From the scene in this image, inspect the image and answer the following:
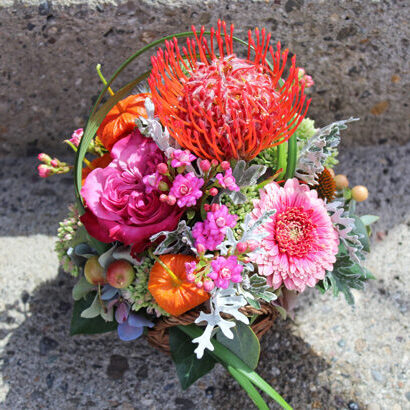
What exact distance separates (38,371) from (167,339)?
270 millimetres

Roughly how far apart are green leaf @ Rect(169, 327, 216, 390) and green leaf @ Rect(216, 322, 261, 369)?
0.06 m

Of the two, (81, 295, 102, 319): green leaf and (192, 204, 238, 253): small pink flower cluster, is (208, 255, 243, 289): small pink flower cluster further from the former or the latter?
(81, 295, 102, 319): green leaf

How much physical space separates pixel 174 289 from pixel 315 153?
0.29 meters

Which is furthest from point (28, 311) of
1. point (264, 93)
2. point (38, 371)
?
point (264, 93)

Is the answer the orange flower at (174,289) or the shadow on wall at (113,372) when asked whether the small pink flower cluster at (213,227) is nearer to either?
the orange flower at (174,289)

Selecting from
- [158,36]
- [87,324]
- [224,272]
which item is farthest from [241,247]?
[158,36]

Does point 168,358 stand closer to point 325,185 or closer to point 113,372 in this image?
point 113,372

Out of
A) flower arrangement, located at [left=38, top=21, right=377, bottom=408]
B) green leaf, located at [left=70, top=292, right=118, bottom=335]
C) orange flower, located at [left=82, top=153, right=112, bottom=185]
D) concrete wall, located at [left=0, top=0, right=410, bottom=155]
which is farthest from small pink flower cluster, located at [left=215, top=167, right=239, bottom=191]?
concrete wall, located at [left=0, top=0, right=410, bottom=155]

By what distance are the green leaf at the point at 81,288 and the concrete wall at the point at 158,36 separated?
492 millimetres

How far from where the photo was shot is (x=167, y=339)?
846 mm

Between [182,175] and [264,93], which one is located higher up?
[264,93]

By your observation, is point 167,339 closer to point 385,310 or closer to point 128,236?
point 128,236

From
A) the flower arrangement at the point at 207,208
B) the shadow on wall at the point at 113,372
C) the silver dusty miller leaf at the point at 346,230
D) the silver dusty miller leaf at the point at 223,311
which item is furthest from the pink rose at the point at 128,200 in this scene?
the shadow on wall at the point at 113,372

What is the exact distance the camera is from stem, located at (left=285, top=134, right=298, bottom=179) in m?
0.70
